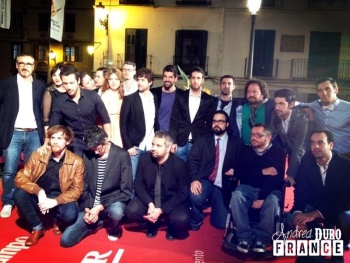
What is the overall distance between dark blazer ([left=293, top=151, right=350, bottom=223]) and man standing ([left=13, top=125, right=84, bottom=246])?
2.50 meters

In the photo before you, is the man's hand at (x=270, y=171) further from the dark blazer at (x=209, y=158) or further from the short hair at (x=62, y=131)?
the short hair at (x=62, y=131)

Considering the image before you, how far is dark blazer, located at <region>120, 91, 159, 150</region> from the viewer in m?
4.50

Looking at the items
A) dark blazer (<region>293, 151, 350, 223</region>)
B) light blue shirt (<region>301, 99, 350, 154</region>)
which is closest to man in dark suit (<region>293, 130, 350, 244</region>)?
dark blazer (<region>293, 151, 350, 223</region>)

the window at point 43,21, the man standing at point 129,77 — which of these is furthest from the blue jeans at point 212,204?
the window at point 43,21

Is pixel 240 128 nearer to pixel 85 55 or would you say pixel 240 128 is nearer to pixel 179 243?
pixel 179 243

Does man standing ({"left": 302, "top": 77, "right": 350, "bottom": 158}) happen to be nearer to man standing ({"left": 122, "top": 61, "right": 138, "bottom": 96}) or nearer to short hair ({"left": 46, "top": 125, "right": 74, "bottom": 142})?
man standing ({"left": 122, "top": 61, "right": 138, "bottom": 96})

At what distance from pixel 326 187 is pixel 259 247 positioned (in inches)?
37.6

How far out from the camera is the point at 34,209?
3.72m

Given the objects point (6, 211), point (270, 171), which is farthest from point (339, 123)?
point (6, 211)

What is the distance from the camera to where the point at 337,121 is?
162 inches

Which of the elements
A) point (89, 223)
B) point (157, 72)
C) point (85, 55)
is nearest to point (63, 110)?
point (89, 223)

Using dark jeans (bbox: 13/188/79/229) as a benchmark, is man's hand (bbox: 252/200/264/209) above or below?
above

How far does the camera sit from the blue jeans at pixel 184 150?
4598mm

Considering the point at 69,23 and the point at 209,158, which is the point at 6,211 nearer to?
the point at 209,158
